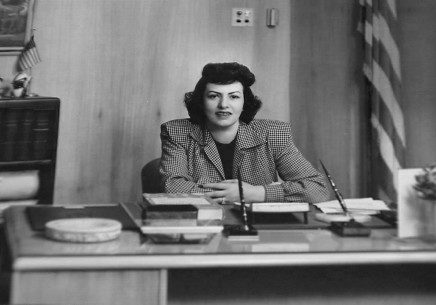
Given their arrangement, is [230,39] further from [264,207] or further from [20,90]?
[264,207]

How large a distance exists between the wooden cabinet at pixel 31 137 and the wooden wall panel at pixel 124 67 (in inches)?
15.8

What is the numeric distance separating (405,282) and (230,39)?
96.7 inches

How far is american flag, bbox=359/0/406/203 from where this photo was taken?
329 cm

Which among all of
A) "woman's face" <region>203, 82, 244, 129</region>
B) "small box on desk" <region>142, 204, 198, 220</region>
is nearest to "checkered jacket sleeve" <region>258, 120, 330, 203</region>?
"woman's face" <region>203, 82, 244, 129</region>

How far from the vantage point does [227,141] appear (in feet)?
8.77

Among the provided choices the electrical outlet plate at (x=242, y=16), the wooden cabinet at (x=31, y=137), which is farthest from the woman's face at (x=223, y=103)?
the electrical outlet plate at (x=242, y=16)

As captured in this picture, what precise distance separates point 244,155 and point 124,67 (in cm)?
125

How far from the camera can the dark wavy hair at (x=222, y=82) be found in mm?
2623

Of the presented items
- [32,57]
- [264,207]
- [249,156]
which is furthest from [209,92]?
[32,57]

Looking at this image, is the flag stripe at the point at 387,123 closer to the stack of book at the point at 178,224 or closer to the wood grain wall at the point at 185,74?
the wood grain wall at the point at 185,74

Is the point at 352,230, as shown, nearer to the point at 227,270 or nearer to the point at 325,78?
the point at 227,270

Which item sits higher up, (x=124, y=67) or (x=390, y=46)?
(x=390, y=46)

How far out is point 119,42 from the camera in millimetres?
3557

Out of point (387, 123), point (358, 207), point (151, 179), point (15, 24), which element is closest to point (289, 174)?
point (151, 179)
